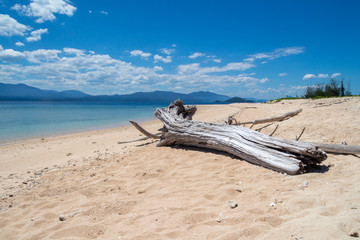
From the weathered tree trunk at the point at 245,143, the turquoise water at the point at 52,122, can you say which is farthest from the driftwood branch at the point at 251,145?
the turquoise water at the point at 52,122

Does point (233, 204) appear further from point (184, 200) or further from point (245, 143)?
point (245, 143)

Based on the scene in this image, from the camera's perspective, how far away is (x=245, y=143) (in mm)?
4699

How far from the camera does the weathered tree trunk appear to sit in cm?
369

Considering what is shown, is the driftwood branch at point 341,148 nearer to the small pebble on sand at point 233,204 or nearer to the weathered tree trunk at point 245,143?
the weathered tree trunk at point 245,143

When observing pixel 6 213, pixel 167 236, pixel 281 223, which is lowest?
pixel 6 213

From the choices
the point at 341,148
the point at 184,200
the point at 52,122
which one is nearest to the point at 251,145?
the point at 341,148

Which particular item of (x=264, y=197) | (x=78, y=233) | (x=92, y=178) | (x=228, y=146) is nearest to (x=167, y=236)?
(x=78, y=233)

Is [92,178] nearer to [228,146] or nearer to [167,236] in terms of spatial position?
[167,236]

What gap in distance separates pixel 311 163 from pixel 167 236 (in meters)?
2.98

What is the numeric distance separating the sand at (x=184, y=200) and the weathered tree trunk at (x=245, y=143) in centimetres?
22

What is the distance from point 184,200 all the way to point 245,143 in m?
2.28

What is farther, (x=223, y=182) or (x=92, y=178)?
(x=92, y=178)

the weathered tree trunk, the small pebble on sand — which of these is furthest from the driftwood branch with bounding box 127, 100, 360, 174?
the small pebble on sand

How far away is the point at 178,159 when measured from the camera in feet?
17.5
